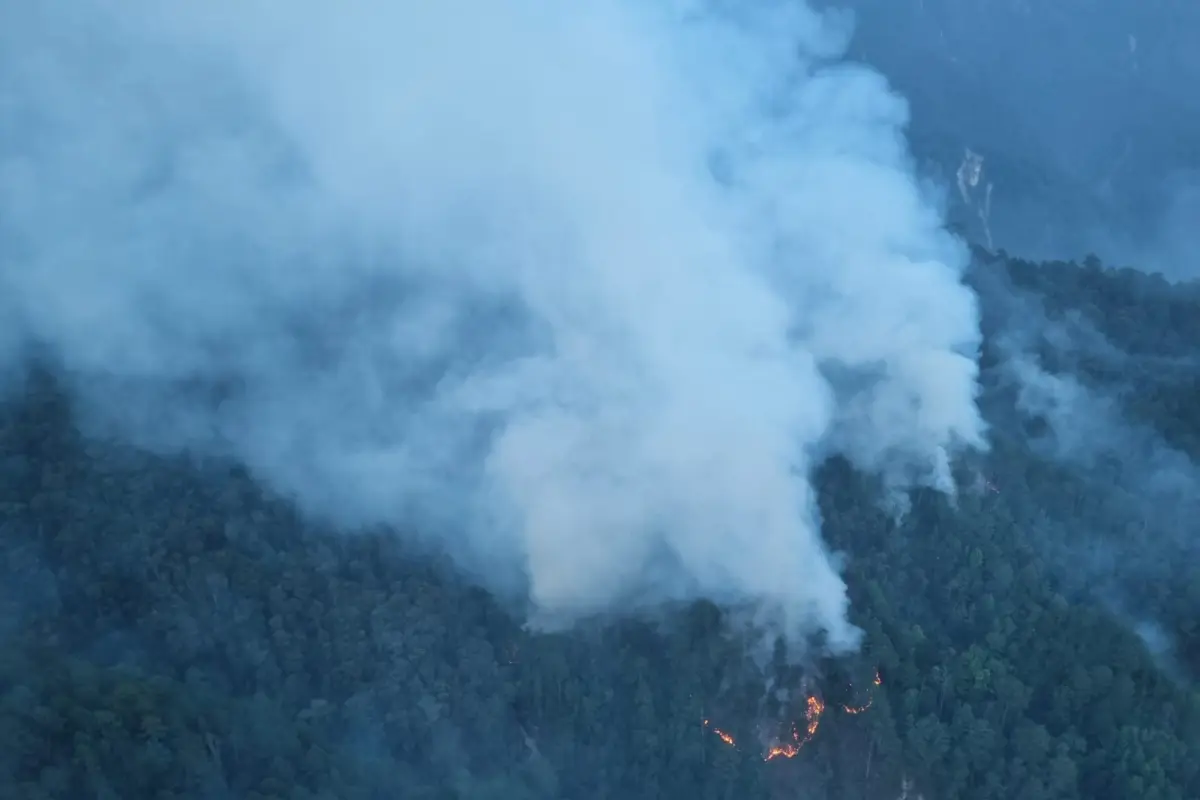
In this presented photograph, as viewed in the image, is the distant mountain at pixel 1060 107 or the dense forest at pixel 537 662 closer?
the dense forest at pixel 537 662

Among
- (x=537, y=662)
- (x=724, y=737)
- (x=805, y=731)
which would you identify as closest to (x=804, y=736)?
(x=805, y=731)

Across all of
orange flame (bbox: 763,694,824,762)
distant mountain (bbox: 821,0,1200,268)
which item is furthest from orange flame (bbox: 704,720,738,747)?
distant mountain (bbox: 821,0,1200,268)

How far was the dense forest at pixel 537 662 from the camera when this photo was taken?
59.3 feet

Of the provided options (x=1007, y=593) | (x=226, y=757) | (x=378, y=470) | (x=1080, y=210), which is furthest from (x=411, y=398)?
(x=1080, y=210)

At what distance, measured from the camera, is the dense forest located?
59.3 feet

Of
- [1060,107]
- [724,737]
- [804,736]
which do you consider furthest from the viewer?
[1060,107]

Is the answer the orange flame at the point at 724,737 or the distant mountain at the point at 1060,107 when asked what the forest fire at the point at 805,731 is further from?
the distant mountain at the point at 1060,107

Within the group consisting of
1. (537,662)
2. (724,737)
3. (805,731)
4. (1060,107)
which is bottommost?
(724,737)

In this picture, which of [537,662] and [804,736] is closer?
[537,662]

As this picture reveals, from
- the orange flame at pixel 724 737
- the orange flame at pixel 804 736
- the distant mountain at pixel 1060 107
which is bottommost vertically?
the orange flame at pixel 724 737

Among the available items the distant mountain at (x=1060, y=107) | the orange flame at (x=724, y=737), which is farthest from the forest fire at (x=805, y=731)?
the distant mountain at (x=1060, y=107)

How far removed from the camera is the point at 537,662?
19891 mm

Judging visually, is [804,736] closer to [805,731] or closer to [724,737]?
[805,731]

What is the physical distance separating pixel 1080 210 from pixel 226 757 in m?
38.8
